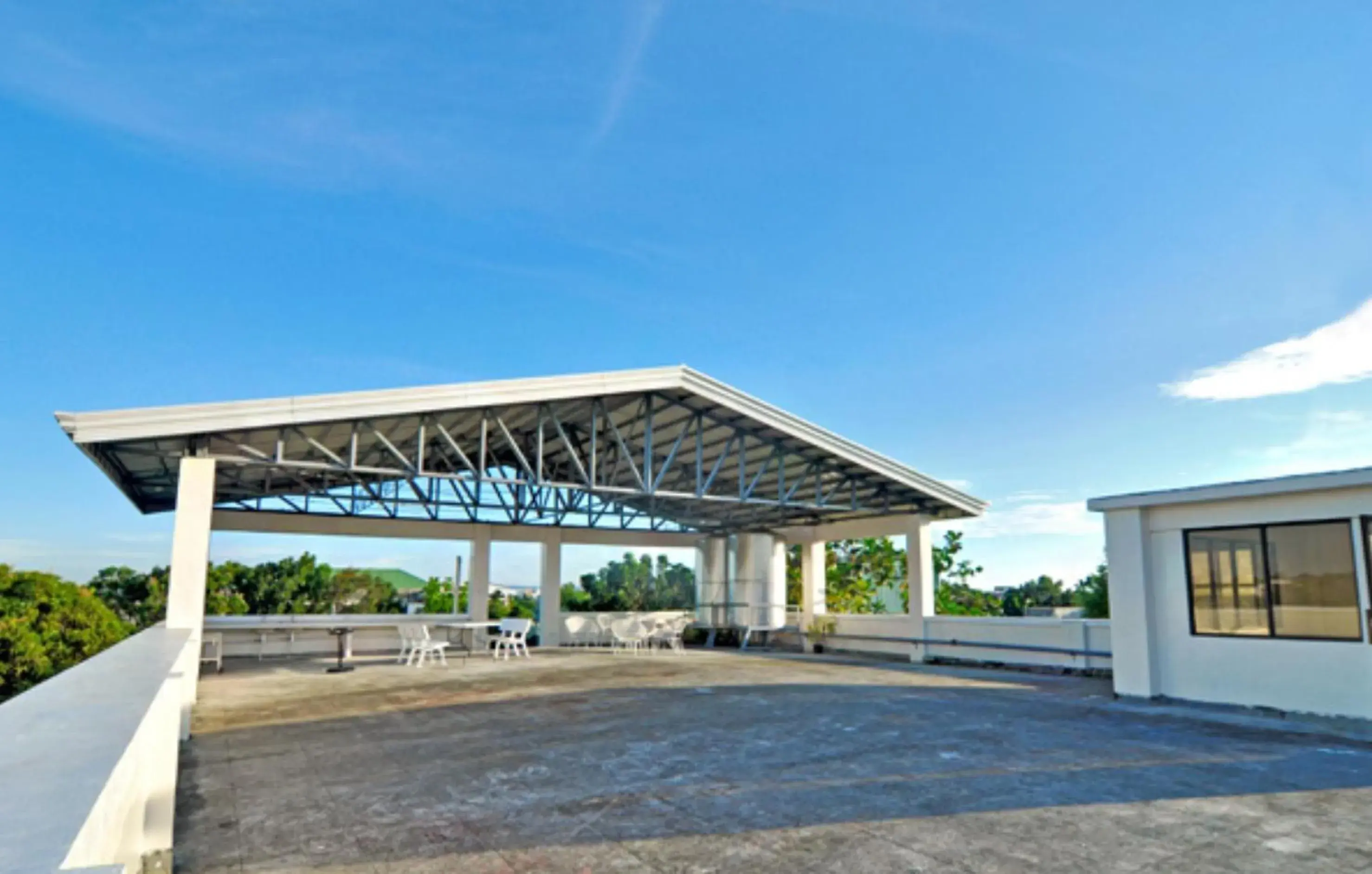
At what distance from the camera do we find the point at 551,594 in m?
18.3

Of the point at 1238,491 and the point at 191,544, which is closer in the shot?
the point at 1238,491

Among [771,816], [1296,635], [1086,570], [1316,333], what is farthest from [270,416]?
[1086,570]

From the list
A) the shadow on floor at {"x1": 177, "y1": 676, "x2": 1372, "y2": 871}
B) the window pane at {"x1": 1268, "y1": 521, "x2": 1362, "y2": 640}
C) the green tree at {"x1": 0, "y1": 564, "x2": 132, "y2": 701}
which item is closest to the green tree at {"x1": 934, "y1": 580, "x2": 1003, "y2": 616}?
the window pane at {"x1": 1268, "y1": 521, "x2": 1362, "y2": 640}

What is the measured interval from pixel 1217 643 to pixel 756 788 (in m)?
6.51

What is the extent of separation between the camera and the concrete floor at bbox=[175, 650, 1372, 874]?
3.79 meters

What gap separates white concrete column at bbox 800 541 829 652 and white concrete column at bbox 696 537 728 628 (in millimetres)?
1923

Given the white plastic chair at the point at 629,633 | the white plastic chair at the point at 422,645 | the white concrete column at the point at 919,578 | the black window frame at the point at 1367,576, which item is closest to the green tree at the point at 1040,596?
the white concrete column at the point at 919,578

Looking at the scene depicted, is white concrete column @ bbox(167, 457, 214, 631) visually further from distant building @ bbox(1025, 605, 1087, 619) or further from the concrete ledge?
distant building @ bbox(1025, 605, 1087, 619)

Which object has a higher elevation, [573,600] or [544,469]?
[544,469]

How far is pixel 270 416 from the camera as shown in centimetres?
922

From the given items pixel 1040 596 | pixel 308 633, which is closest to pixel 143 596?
pixel 308 633

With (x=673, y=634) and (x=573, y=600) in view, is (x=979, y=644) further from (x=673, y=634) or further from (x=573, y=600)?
(x=573, y=600)

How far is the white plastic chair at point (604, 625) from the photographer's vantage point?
18.1 meters

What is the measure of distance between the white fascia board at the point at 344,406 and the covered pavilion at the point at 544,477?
20 millimetres
